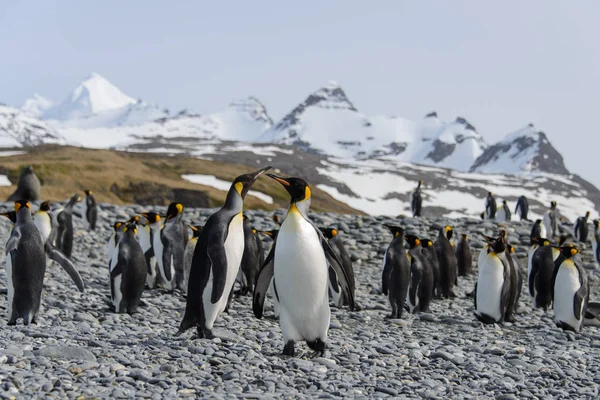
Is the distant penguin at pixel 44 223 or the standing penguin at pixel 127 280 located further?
the distant penguin at pixel 44 223

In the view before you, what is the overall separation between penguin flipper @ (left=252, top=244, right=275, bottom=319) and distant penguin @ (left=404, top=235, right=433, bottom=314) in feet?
11.3

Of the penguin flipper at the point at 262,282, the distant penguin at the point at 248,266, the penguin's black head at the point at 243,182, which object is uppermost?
the penguin's black head at the point at 243,182

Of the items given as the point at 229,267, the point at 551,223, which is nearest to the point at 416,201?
the point at 551,223

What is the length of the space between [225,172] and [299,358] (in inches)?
1376

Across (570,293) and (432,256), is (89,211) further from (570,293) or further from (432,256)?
(570,293)

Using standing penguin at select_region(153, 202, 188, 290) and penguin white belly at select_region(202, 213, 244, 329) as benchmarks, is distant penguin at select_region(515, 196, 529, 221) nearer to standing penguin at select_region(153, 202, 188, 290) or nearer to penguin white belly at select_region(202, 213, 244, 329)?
standing penguin at select_region(153, 202, 188, 290)

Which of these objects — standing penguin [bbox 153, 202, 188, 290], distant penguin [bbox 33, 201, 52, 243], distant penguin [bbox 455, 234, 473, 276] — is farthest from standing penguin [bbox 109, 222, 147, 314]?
distant penguin [bbox 455, 234, 473, 276]

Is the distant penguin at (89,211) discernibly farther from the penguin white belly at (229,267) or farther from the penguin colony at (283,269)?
the penguin white belly at (229,267)

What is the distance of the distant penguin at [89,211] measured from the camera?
15938 mm

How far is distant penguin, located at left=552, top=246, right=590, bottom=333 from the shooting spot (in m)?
8.04

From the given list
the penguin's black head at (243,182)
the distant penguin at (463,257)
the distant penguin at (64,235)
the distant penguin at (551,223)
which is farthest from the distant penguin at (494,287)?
the distant penguin at (551,223)

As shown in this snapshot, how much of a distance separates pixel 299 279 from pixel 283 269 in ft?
0.50

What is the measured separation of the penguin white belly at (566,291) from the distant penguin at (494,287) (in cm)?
61

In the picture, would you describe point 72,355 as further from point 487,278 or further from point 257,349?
point 487,278
